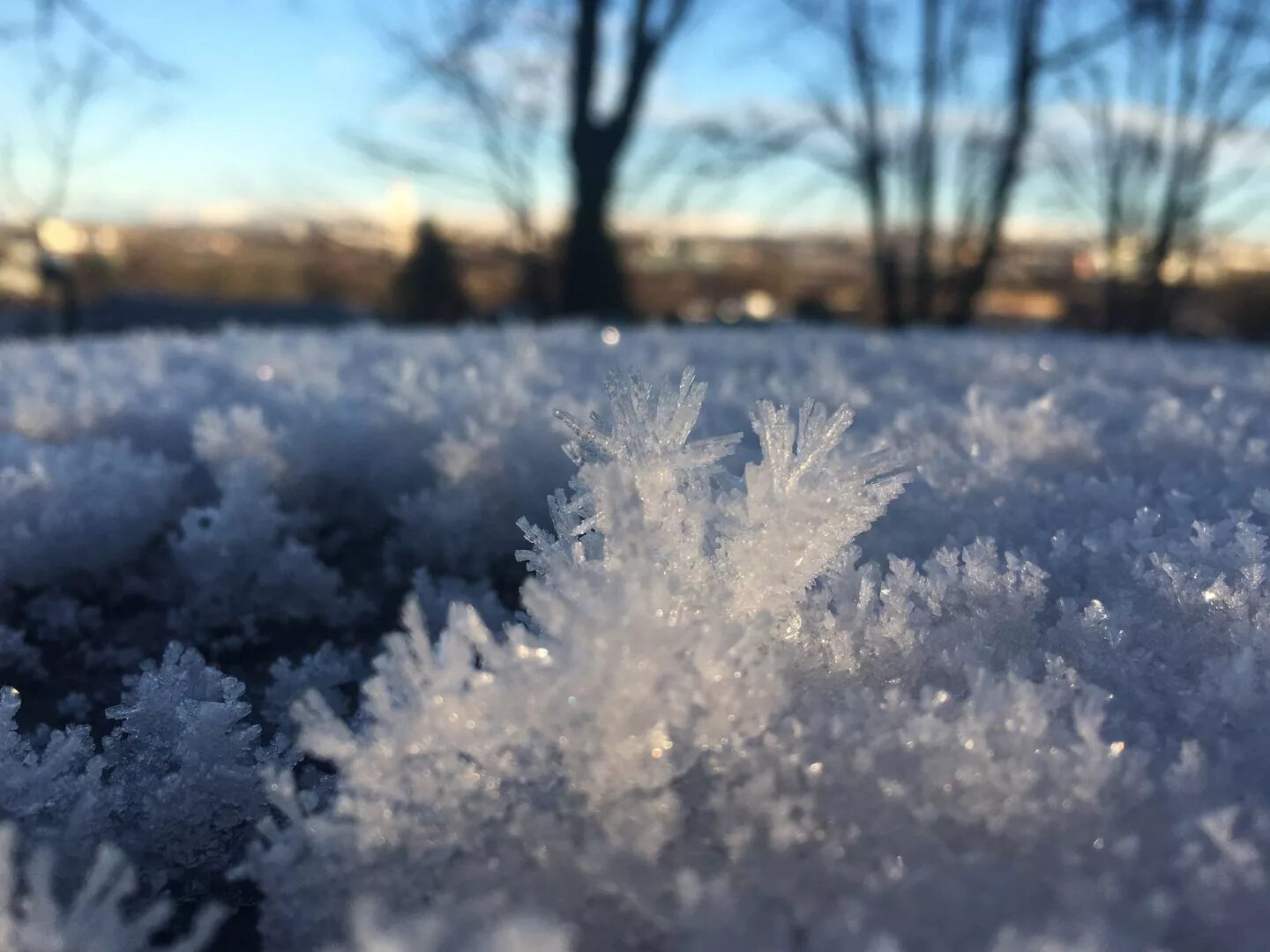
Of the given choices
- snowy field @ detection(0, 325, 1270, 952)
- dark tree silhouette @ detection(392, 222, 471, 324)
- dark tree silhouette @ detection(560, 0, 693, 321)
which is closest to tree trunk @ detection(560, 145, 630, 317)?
dark tree silhouette @ detection(560, 0, 693, 321)

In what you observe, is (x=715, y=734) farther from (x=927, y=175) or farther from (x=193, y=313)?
(x=193, y=313)

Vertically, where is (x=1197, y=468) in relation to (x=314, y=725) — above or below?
below

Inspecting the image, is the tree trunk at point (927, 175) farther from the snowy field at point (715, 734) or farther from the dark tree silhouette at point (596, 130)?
the snowy field at point (715, 734)

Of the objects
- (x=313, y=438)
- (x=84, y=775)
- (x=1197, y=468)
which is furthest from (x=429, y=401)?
(x=1197, y=468)

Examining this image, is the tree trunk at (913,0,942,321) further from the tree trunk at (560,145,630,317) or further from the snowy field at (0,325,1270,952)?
the snowy field at (0,325,1270,952)

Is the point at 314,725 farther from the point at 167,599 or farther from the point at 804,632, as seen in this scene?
the point at 167,599

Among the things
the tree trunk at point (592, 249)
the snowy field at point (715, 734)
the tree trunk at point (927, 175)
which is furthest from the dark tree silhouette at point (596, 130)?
the snowy field at point (715, 734)

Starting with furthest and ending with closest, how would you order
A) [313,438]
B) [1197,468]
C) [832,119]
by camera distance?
[832,119]
[313,438]
[1197,468]

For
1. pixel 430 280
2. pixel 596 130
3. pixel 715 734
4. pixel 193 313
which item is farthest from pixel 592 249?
pixel 715 734

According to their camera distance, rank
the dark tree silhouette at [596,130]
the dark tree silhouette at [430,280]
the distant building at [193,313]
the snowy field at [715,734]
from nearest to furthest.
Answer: the snowy field at [715,734], the dark tree silhouette at [596,130], the dark tree silhouette at [430,280], the distant building at [193,313]
